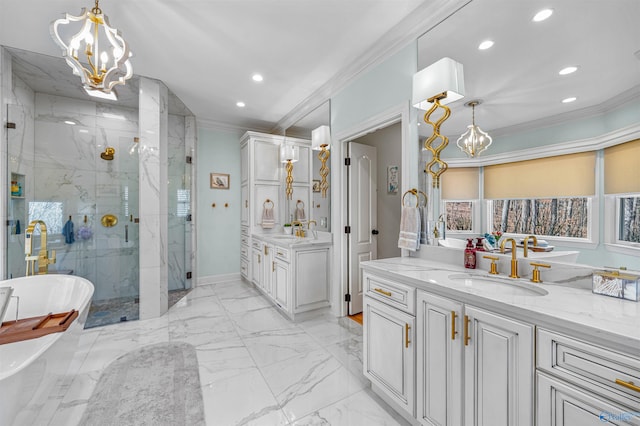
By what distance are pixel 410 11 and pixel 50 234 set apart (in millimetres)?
4260

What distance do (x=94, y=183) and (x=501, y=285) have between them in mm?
4351

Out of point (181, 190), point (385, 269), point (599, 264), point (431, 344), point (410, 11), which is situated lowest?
point (431, 344)

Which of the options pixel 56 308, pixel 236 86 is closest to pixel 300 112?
pixel 236 86

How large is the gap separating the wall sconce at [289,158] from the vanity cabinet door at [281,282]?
1.21 meters

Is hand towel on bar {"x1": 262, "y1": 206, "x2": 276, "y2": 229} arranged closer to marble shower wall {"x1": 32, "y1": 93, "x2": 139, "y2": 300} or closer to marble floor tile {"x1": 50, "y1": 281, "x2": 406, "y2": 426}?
marble floor tile {"x1": 50, "y1": 281, "x2": 406, "y2": 426}

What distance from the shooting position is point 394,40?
2.24m

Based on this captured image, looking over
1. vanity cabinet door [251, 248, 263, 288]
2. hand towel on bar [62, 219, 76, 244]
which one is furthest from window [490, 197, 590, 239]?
hand towel on bar [62, 219, 76, 244]

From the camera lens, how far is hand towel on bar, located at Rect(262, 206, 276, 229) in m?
4.19

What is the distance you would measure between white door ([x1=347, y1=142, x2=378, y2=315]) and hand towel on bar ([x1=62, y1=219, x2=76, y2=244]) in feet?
11.0

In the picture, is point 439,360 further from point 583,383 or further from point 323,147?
point 323,147

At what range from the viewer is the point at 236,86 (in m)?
3.32

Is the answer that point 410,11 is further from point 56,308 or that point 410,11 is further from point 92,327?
point 92,327

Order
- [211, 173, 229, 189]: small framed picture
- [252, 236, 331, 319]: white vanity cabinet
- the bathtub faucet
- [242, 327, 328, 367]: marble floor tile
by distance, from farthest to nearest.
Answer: [211, 173, 229, 189]: small framed picture < [252, 236, 331, 319]: white vanity cabinet < the bathtub faucet < [242, 327, 328, 367]: marble floor tile

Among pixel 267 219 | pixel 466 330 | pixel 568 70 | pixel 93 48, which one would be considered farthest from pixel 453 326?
pixel 267 219
